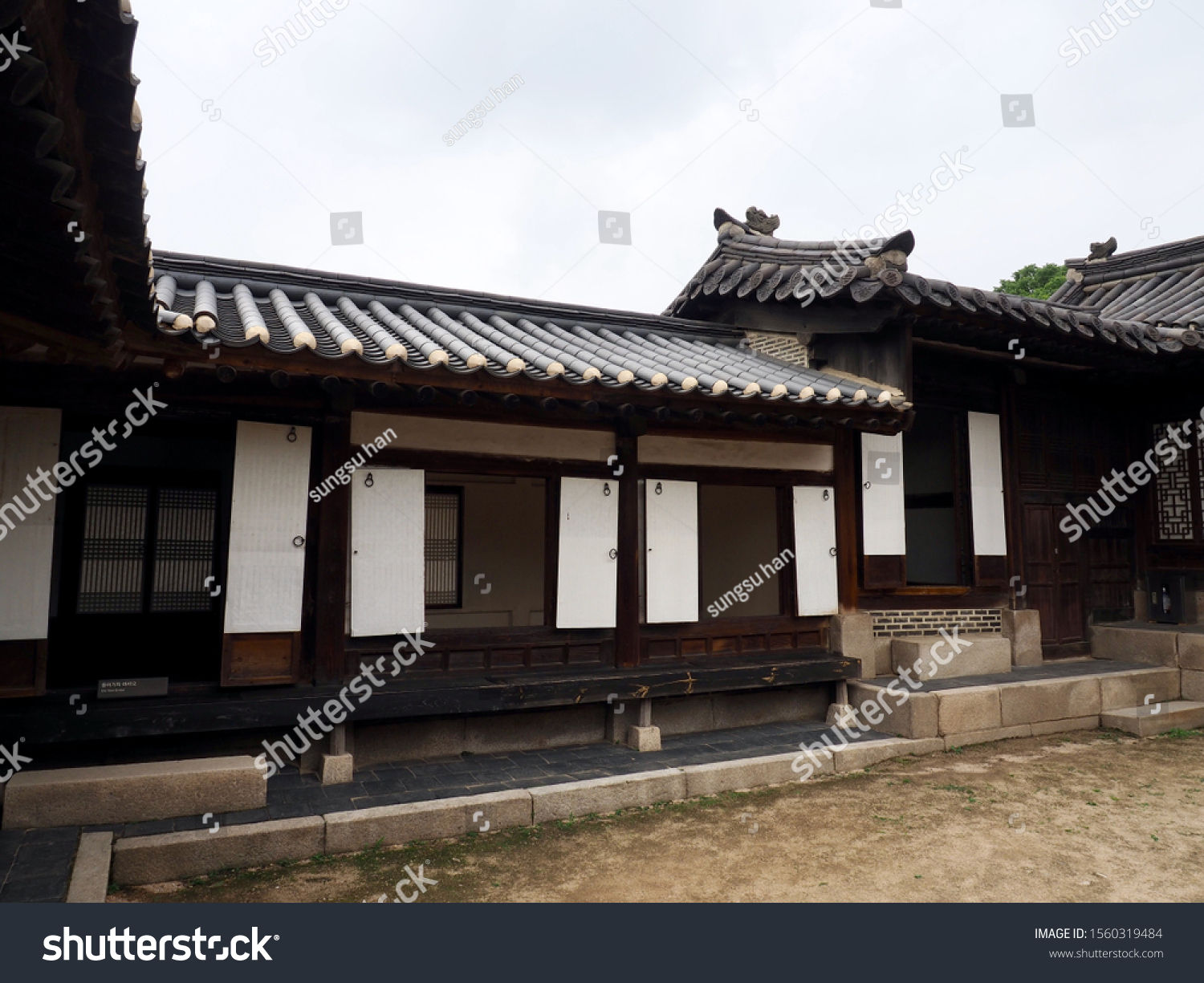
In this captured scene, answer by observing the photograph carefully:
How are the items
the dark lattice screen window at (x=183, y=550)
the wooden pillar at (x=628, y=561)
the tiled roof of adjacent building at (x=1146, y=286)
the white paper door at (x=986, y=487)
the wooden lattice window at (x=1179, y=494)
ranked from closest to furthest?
the wooden pillar at (x=628, y=561)
the dark lattice screen window at (x=183, y=550)
the white paper door at (x=986, y=487)
the tiled roof of adjacent building at (x=1146, y=286)
the wooden lattice window at (x=1179, y=494)

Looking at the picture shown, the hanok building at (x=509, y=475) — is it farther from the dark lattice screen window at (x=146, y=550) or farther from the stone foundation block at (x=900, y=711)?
the stone foundation block at (x=900, y=711)

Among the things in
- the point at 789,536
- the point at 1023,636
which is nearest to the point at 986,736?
the point at 1023,636

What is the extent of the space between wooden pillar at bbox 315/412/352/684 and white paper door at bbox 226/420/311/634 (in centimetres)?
16

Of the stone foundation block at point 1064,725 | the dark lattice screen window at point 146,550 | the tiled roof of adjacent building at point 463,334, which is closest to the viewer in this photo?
the tiled roof of adjacent building at point 463,334

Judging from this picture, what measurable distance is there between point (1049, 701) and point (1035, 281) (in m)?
20.6

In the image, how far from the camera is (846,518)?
9164 mm

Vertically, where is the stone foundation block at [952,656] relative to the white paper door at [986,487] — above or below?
below

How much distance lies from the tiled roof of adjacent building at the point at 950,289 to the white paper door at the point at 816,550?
2.29 m

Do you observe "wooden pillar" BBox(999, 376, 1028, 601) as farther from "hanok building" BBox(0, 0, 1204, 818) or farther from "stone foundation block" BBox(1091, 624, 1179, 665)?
"stone foundation block" BBox(1091, 624, 1179, 665)

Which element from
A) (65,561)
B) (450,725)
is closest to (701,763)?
(450,725)

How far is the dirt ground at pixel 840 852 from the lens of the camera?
491cm

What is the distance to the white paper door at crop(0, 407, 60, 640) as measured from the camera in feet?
18.1

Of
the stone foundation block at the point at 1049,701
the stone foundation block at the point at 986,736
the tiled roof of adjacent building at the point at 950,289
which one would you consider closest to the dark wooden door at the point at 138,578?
the tiled roof of adjacent building at the point at 950,289

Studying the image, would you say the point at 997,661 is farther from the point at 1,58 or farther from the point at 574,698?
the point at 1,58
